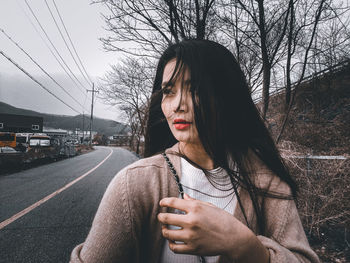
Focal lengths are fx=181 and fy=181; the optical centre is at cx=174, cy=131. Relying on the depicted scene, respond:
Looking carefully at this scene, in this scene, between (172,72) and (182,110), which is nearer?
(182,110)

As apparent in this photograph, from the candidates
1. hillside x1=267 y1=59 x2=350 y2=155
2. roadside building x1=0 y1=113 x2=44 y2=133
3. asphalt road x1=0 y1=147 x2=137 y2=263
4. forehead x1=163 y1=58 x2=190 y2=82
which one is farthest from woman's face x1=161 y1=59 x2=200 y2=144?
roadside building x1=0 y1=113 x2=44 y2=133

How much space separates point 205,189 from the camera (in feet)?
3.11

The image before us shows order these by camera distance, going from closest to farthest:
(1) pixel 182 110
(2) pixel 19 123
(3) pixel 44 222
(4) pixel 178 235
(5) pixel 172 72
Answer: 1. (4) pixel 178 235
2. (1) pixel 182 110
3. (5) pixel 172 72
4. (3) pixel 44 222
5. (2) pixel 19 123

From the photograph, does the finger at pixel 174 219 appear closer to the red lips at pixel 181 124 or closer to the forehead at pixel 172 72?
the red lips at pixel 181 124

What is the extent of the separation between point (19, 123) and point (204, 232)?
69.4m

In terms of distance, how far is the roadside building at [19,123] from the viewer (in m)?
49.4

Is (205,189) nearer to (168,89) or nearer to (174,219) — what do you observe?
(174,219)

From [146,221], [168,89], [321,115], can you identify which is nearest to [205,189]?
[146,221]

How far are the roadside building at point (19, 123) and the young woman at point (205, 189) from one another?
211 ft

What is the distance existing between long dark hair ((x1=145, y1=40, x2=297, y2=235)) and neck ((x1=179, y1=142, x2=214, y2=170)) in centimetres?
5

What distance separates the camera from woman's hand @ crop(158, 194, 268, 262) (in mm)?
547

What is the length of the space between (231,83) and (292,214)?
724 mm

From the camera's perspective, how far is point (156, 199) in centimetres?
78

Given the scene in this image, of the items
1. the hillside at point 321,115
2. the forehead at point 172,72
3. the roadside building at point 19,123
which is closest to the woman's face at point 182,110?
the forehead at point 172,72
